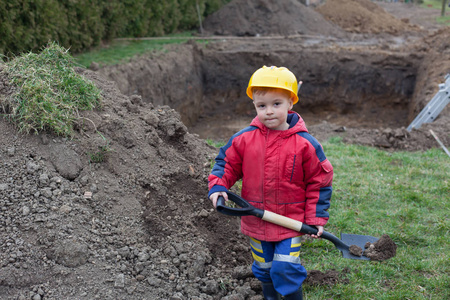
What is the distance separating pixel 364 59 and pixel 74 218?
11.6 metres

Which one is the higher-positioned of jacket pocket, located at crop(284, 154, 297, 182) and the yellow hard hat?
the yellow hard hat

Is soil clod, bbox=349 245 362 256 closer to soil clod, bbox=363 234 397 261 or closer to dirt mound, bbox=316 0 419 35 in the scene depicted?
soil clod, bbox=363 234 397 261

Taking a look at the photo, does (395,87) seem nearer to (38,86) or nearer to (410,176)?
(410,176)

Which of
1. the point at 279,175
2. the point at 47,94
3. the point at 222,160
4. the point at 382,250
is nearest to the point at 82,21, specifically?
the point at 47,94

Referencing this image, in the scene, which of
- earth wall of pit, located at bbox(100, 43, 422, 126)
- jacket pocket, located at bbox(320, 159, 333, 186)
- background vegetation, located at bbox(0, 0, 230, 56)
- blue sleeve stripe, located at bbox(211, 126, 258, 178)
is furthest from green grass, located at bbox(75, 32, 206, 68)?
jacket pocket, located at bbox(320, 159, 333, 186)

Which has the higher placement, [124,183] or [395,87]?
[124,183]

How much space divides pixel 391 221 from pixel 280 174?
7.59 feet

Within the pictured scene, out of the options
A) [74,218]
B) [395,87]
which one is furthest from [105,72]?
[395,87]

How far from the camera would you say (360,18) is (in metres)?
18.4

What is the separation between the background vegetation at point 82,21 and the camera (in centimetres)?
777

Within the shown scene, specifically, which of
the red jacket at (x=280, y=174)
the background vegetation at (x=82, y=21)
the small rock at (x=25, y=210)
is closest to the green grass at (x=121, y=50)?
the background vegetation at (x=82, y=21)

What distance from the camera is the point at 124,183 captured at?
12.3ft

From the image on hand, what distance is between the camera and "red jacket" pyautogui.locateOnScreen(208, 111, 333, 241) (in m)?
2.81

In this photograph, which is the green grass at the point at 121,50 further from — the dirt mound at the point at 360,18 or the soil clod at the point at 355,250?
the dirt mound at the point at 360,18
